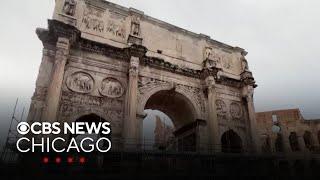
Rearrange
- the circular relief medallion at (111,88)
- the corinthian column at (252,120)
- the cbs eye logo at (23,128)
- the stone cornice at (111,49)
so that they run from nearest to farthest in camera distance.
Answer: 1. the cbs eye logo at (23,128)
2. the stone cornice at (111,49)
3. the circular relief medallion at (111,88)
4. the corinthian column at (252,120)

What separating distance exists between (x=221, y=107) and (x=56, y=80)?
9.27 meters

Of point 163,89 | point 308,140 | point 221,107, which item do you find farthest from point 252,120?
point 308,140

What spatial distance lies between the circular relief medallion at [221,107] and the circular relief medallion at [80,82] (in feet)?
24.4

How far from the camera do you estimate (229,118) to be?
14.2 m

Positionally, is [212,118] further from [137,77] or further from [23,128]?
[23,128]

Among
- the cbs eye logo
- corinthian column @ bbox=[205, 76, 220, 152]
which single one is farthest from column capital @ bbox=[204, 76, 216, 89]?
the cbs eye logo

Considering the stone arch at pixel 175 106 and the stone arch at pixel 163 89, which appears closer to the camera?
the stone arch at pixel 163 89

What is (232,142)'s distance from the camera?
14602 mm

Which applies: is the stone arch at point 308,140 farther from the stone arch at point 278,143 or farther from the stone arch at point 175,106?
the stone arch at point 175,106

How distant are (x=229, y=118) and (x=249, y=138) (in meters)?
1.69

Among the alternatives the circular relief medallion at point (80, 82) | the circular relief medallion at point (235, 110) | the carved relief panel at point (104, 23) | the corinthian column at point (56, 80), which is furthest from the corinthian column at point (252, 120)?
the corinthian column at point (56, 80)

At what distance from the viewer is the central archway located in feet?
43.5

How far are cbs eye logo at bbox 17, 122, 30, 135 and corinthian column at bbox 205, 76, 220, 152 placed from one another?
27.2 feet

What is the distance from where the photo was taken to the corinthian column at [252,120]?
1377 centimetres
